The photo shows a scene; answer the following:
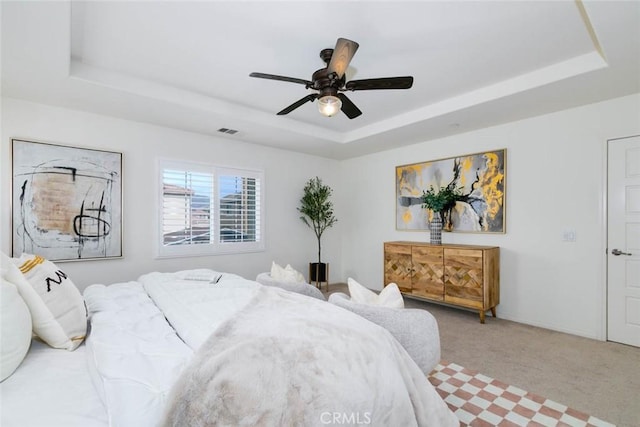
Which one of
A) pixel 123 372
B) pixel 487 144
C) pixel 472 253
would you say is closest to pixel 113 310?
pixel 123 372

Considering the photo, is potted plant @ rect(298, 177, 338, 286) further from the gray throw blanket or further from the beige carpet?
the gray throw blanket

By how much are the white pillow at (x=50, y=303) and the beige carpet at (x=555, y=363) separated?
279cm

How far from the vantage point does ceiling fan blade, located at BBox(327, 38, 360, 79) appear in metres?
1.95

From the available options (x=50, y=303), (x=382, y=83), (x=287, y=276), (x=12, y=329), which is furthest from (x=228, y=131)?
(x=12, y=329)

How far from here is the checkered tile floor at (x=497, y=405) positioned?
6.06ft

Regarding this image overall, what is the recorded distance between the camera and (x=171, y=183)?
3955mm

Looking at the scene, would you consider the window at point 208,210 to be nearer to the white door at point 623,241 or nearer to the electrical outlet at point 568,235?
the electrical outlet at point 568,235

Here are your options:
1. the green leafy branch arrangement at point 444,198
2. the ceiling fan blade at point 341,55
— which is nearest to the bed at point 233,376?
the ceiling fan blade at point 341,55

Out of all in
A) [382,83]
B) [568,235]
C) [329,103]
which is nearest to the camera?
[382,83]

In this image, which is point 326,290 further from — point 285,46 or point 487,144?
point 285,46

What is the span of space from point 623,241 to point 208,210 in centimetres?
486

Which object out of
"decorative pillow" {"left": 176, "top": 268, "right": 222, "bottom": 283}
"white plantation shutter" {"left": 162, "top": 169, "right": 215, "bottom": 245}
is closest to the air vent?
"white plantation shutter" {"left": 162, "top": 169, "right": 215, "bottom": 245}

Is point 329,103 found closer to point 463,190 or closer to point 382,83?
point 382,83

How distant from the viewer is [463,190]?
166 inches
